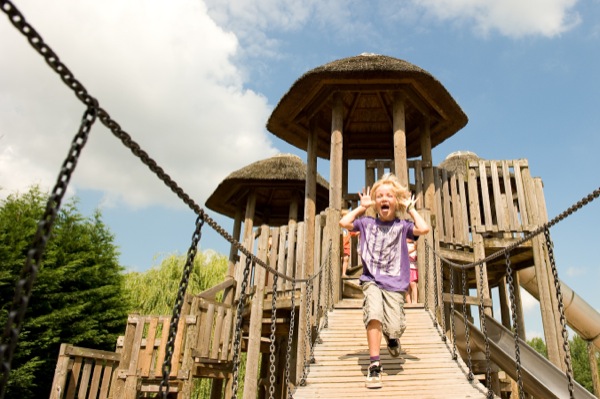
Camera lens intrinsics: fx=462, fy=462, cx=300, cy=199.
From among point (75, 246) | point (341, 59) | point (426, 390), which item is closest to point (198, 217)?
point (426, 390)

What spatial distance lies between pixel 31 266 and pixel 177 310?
2.34ft

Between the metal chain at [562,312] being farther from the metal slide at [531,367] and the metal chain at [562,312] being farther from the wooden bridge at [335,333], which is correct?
the metal slide at [531,367]

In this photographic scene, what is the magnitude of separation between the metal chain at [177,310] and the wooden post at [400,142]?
5.78m

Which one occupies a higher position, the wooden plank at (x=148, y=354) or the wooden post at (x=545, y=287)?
the wooden post at (x=545, y=287)

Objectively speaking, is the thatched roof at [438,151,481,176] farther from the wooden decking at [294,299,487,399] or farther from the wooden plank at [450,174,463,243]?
the wooden decking at [294,299,487,399]

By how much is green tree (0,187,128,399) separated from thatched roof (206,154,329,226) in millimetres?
4112

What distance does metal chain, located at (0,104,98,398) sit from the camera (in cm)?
115

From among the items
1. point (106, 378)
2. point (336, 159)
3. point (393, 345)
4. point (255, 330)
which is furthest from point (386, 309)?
point (106, 378)

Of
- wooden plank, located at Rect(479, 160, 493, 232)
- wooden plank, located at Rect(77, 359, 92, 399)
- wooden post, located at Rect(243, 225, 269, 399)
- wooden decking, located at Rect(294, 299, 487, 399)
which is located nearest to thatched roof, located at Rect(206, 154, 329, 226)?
wooden post, located at Rect(243, 225, 269, 399)

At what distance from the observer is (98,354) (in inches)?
347

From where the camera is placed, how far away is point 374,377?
3961 mm

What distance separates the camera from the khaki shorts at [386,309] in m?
4.13

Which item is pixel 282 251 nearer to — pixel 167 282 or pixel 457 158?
pixel 457 158

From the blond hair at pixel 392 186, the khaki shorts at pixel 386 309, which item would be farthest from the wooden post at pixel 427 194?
the khaki shorts at pixel 386 309
